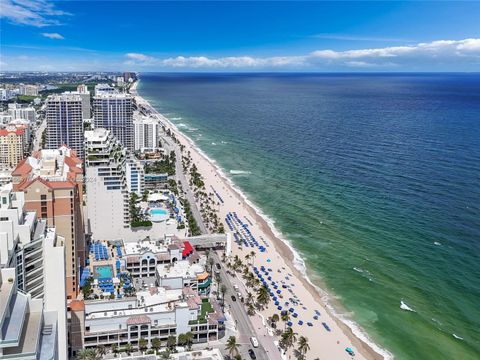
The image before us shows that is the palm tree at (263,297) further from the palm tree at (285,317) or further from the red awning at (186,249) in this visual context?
the red awning at (186,249)

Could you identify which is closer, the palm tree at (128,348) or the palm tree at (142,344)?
the palm tree at (128,348)

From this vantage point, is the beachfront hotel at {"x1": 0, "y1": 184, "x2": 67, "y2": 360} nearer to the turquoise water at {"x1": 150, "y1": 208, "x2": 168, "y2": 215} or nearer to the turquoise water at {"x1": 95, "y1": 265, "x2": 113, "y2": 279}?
the turquoise water at {"x1": 95, "y1": 265, "x2": 113, "y2": 279}

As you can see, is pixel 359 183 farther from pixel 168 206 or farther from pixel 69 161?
pixel 69 161

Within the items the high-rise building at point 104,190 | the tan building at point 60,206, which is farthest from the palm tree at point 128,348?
the high-rise building at point 104,190

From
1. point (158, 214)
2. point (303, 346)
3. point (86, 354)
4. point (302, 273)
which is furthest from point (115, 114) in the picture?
point (303, 346)

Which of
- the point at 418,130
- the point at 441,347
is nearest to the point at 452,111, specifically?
the point at 418,130

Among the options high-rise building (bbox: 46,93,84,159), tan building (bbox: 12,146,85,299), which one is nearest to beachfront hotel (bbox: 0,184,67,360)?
tan building (bbox: 12,146,85,299)

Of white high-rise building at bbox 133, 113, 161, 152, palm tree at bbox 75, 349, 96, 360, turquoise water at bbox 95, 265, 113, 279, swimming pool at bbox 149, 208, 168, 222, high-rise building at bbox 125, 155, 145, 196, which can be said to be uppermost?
white high-rise building at bbox 133, 113, 161, 152
